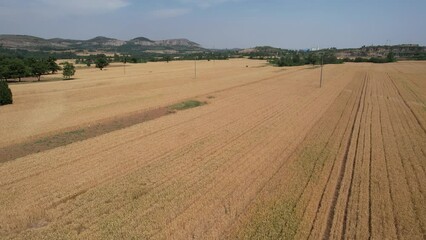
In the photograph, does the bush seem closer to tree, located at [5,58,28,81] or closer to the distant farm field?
the distant farm field

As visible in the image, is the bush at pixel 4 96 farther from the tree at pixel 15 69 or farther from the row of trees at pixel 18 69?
the tree at pixel 15 69

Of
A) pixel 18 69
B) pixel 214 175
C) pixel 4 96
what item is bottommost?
pixel 214 175

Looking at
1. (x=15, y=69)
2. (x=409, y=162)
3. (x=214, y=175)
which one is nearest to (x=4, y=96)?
(x=214, y=175)

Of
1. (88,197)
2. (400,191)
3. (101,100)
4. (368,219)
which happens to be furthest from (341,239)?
(101,100)

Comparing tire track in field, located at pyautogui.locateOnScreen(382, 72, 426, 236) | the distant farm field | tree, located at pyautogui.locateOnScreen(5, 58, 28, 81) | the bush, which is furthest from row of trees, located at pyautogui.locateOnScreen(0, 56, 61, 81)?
tire track in field, located at pyautogui.locateOnScreen(382, 72, 426, 236)

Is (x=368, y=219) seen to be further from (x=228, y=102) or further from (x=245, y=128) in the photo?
(x=228, y=102)

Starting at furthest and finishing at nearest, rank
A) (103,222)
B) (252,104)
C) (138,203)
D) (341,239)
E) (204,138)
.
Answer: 1. (252,104)
2. (204,138)
3. (138,203)
4. (103,222)
5. (341,239)

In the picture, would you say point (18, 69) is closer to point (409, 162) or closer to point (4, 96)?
point (4, 96)

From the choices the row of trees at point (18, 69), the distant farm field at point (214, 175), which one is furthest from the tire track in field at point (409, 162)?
the row of trees at point (18, 69)
